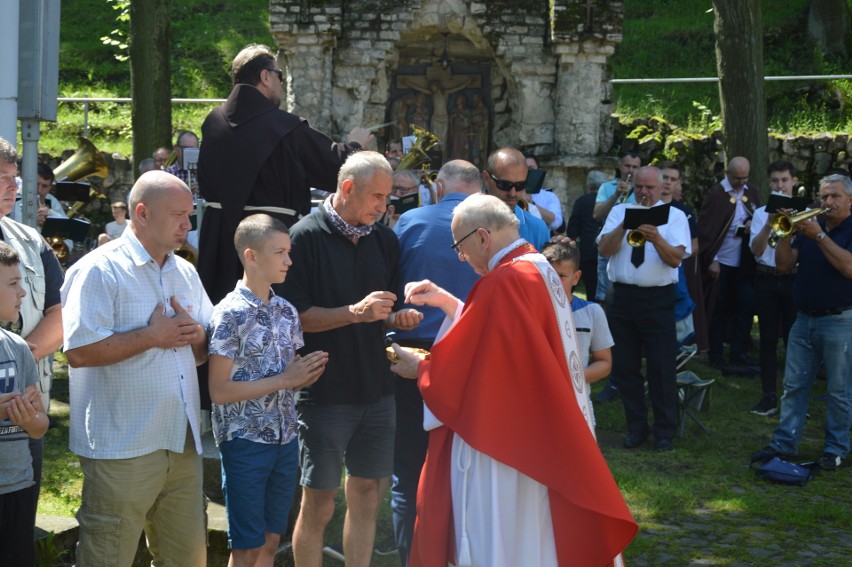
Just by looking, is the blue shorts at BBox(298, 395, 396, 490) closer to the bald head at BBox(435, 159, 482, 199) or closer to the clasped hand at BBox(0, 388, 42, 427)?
the bald head at BBox(435, 159, 482, 199)

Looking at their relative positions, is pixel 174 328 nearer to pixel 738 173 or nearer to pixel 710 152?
pixel 738 173

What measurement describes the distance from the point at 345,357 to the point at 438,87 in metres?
13.0

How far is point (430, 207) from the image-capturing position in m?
5.59

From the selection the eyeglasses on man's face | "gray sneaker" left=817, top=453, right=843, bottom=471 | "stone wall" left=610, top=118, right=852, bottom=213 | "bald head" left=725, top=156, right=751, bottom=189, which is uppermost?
"stone wall" left=610, top=118, right=852, bottom=213

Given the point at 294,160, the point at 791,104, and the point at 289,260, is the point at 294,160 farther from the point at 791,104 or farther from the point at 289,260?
the point at 791,104

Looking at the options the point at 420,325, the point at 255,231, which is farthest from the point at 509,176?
the point at 255,231

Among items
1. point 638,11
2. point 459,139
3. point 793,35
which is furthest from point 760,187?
point 638,11

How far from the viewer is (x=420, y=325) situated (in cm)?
557

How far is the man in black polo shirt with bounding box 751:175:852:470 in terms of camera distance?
7.65 metres

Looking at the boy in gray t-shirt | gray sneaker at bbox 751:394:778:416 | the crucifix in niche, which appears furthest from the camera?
the crucifix in niche

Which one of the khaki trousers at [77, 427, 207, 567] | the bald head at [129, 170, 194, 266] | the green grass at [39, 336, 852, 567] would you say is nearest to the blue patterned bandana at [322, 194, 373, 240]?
the bald head at [129, 170, 194, 266]

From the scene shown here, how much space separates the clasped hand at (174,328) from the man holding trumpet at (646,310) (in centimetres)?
460

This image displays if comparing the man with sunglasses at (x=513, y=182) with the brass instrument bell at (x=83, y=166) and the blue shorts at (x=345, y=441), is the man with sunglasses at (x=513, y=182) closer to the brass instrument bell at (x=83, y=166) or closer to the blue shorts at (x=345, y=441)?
the blue shorts at (x=345, y=441)

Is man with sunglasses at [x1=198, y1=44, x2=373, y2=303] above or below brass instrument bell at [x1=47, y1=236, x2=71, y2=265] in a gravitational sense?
above
